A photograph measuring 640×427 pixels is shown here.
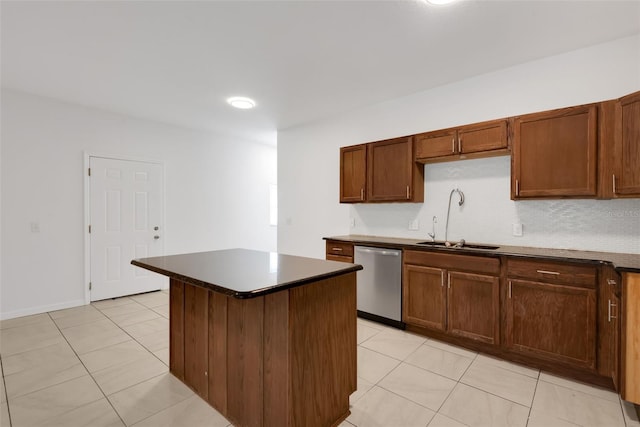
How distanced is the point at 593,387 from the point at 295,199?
3.91 metres

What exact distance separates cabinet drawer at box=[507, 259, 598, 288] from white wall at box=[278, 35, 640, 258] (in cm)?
49

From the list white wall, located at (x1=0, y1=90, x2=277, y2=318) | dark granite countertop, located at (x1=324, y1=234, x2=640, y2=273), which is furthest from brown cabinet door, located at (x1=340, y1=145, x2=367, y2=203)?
white wall, located at (x1=0, y1=90, x2=277, y2=318)

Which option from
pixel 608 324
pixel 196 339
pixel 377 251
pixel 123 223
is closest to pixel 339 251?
pixel 377 251

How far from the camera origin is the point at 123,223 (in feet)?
14.3

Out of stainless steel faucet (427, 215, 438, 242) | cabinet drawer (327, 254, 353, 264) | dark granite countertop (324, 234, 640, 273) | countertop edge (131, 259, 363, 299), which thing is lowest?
cabinet drawer (327, 254, 353, 264)

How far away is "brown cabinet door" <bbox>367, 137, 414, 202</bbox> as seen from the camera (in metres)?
3.36

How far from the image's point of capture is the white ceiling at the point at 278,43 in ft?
6.92

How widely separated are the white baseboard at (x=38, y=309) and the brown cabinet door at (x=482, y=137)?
4965 millimetres

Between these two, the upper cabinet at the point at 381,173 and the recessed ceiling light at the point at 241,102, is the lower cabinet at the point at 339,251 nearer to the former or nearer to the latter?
the upper cabinet at the point at 381,173

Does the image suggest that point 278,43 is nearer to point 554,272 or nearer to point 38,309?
point 554,272

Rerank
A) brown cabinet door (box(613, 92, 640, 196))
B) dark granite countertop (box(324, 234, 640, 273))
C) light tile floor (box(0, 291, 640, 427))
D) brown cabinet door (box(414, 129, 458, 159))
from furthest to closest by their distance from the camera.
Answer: brown cabinet door (box(414, 129, 458, 159))
brown cabinet door (box(613, 92, 640, 196))
dark granite countertop (box(324, 234, 640, 273))
light tile floor (box(0, 291, 640, 427))

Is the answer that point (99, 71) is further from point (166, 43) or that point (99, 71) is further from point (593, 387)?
point (593, 387)

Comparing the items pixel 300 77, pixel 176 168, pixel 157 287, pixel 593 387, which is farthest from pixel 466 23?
pixel 157 287

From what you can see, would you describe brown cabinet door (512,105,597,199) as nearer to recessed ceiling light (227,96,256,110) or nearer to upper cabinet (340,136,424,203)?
upper cabinet (340,136,424,203)
